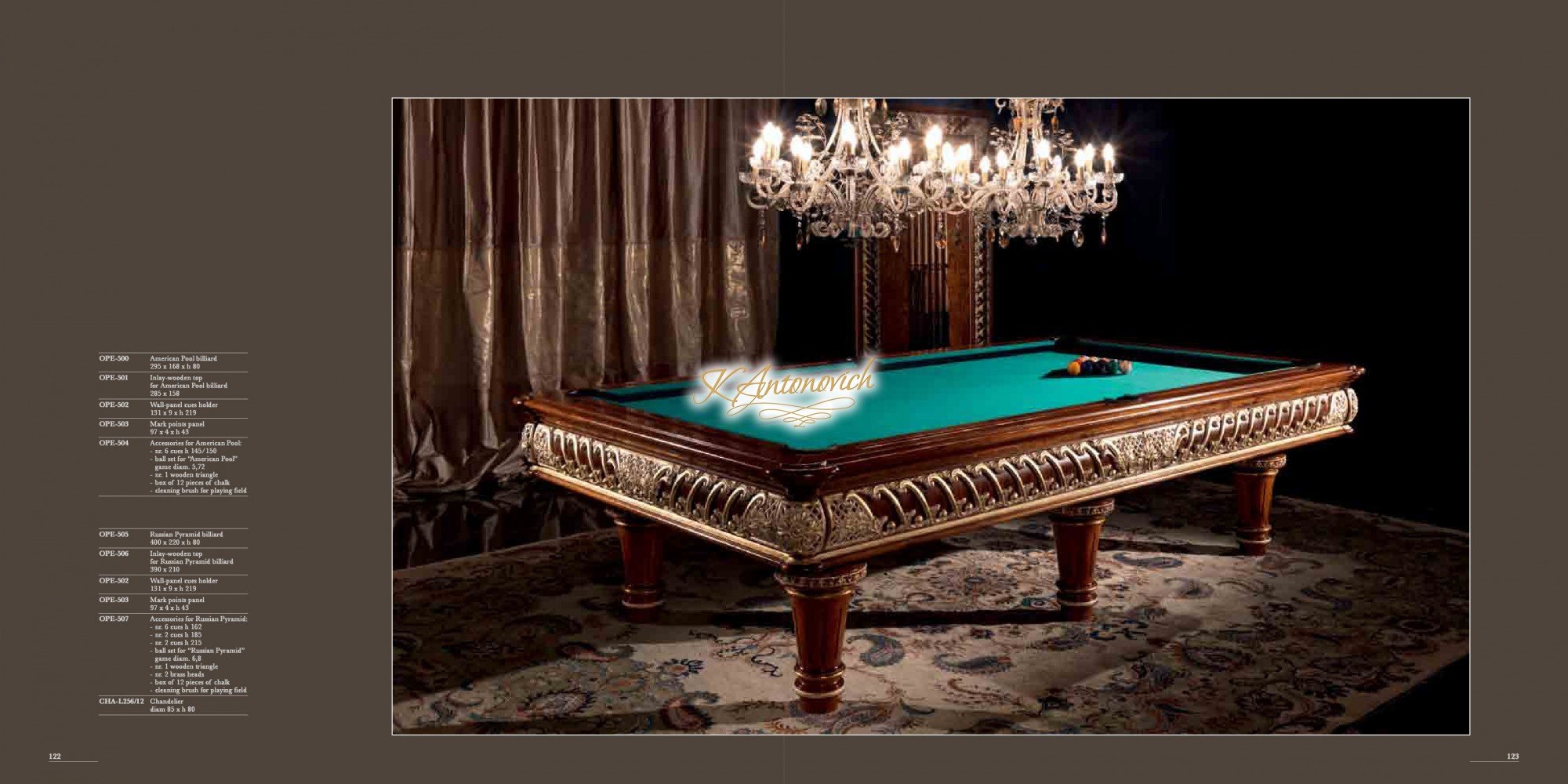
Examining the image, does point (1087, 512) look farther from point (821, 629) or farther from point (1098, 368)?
point (821, 629)

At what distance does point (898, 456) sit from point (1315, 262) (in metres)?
3.61

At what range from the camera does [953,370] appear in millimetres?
4406

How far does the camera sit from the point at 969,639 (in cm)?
366

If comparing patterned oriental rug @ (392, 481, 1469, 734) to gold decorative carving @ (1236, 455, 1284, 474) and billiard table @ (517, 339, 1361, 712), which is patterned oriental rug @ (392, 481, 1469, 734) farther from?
gold decorative carving @ (1236, 455, 1284, 474)

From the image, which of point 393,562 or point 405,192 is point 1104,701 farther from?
point 405,192

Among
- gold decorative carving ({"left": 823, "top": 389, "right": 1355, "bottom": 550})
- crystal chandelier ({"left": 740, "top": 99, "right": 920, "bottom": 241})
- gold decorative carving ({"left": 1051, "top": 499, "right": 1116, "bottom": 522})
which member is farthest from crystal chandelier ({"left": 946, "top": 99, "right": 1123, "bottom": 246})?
gold decorative carving ({"left": 1051, "top": 499, "right": 1116, "bottom": 522})

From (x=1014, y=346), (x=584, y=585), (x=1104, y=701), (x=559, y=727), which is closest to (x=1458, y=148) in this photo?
(x=1014, y=346)

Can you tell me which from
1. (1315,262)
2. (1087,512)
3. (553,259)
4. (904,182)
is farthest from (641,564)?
(1315,262)

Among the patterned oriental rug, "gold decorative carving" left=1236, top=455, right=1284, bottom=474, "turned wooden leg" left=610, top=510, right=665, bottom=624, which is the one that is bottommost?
the patterned oriental rug

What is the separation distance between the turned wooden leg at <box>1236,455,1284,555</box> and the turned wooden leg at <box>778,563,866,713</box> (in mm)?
2118

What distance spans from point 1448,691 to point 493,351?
4.31m

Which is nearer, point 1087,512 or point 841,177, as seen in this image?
point 1087,512

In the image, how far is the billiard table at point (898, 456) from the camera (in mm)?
2916

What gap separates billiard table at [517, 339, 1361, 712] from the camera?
2.92m
